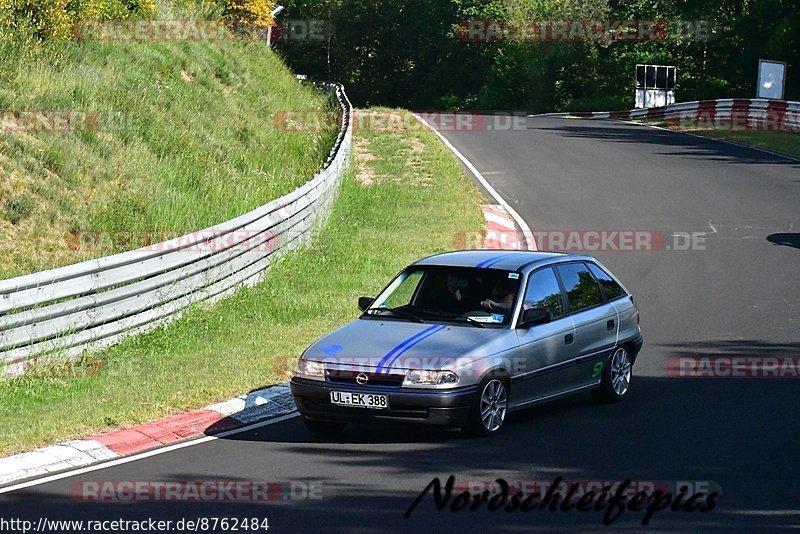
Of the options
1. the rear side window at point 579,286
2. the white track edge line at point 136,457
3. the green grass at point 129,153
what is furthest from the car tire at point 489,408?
the green grass at point 129,153

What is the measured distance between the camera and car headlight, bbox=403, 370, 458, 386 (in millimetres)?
9461

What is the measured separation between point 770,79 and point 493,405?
42.1 meters

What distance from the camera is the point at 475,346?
9.83 metres

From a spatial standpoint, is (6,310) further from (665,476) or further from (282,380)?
(665,476)

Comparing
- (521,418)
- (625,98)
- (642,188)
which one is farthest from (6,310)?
(625,98)

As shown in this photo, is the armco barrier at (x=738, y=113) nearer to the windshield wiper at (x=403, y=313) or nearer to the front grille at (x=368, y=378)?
the windshield wiper at (x=403, y=313)

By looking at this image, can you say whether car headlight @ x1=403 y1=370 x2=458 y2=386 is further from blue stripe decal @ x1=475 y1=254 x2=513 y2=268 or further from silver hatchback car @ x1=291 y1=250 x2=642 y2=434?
blue stripe decal @ x1=475 y1=254 x2=513 y2=268

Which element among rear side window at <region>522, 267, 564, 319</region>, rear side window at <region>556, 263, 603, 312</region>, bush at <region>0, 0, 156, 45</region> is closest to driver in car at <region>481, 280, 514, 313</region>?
rear side window at <region>522, 267, 564, 319</region>

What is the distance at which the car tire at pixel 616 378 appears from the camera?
11.3m

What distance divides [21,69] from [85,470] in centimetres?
1340

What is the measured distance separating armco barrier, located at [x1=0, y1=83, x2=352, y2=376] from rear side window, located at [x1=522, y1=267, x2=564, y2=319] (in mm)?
4706

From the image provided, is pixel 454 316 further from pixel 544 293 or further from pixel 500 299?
pixel 544 293

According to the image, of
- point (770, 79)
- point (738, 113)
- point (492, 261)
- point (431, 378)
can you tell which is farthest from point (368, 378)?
point (770, 79)

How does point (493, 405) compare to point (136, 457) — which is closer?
point (136, 457)
